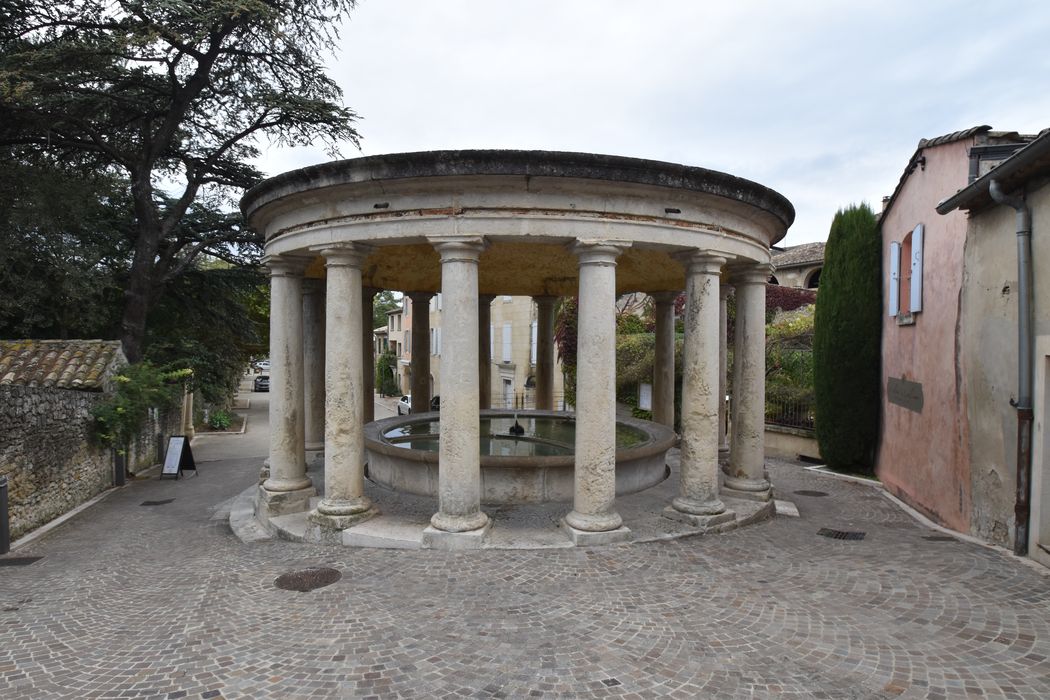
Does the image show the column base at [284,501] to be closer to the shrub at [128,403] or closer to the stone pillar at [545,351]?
the shrub at [128,403]

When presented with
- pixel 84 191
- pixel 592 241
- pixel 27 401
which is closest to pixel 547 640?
pixel 592 241

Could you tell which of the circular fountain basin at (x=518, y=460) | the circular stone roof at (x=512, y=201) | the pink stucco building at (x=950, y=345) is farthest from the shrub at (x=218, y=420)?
the pink stucco building at (x=950, y=345)

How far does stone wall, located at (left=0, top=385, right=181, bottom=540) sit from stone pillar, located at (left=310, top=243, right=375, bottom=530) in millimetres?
6019

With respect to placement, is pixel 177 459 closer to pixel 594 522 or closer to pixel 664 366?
pixel 594 522

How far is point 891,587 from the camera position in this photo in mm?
5832

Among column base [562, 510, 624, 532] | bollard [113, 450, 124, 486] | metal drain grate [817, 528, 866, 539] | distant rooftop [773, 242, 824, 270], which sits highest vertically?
distant rooftop [773, 242, 824, 270]

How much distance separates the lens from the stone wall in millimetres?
9281

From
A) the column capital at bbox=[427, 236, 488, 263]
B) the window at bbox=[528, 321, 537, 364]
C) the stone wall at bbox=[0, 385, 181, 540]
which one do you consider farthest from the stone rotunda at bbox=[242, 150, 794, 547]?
the window at bbox=[528, 321, 537, 364]

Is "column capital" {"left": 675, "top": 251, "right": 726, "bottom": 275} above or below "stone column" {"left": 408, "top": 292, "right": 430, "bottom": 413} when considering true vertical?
above

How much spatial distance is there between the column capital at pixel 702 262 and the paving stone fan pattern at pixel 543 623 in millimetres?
3714

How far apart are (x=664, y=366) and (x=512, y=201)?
26.1 ft

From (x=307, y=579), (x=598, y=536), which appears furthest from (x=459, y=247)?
(x=307, y=579)

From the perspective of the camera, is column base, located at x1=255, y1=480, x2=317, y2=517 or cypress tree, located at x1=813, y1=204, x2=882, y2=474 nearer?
column base, located at x1=255, y1=480, x2=317, y2=517

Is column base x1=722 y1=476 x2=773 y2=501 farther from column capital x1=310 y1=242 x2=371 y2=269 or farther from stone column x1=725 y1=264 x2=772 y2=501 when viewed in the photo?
column capital x1=310 y1=242 x2=371 y2=269
